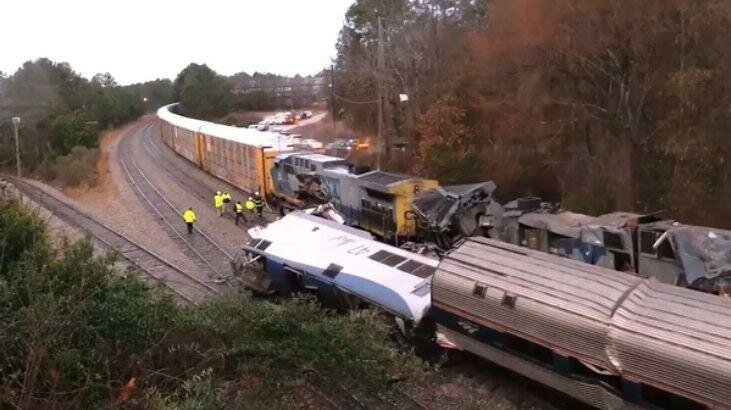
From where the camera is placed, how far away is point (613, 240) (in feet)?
49.0

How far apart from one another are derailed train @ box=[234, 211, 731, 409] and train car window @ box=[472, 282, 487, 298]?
0.06 feet

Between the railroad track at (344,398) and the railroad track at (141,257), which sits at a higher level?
the railroad track at (344,398)

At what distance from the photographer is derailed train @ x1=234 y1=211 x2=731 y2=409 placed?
8711 mm

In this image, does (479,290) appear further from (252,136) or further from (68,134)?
(68,134)

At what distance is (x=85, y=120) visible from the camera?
→ 55.0 metres

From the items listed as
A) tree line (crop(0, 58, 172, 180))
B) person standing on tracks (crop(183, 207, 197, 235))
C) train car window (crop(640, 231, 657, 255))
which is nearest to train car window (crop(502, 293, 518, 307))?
train car window (crop(640, 231, 657, 255))

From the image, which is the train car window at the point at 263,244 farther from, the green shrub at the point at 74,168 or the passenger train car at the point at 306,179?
the green shrub at the point at 74,168

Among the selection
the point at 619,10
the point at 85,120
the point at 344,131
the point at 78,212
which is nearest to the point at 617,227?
the point at 619,10

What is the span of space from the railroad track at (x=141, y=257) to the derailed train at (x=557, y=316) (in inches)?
153

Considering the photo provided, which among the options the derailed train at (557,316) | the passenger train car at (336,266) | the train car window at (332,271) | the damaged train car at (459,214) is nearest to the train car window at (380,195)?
the damaged train car at (459,214)

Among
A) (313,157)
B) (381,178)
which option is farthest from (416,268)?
(313,157)

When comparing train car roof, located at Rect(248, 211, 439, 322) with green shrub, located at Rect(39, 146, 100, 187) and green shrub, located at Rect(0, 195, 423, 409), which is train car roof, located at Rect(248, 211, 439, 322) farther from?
green shrub, located at Rect(39, 146, 100, 187)

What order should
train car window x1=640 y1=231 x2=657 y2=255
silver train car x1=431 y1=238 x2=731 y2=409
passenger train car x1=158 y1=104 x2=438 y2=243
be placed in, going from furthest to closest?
passenger train car x1=158 y1=104 x2=438 y2=243
train car window x1=640 y1=231 x2=657 y2=255
silver train car x1=431 y1=238 x2=731 y2=409

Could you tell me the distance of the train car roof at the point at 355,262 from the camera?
12.8 metres
